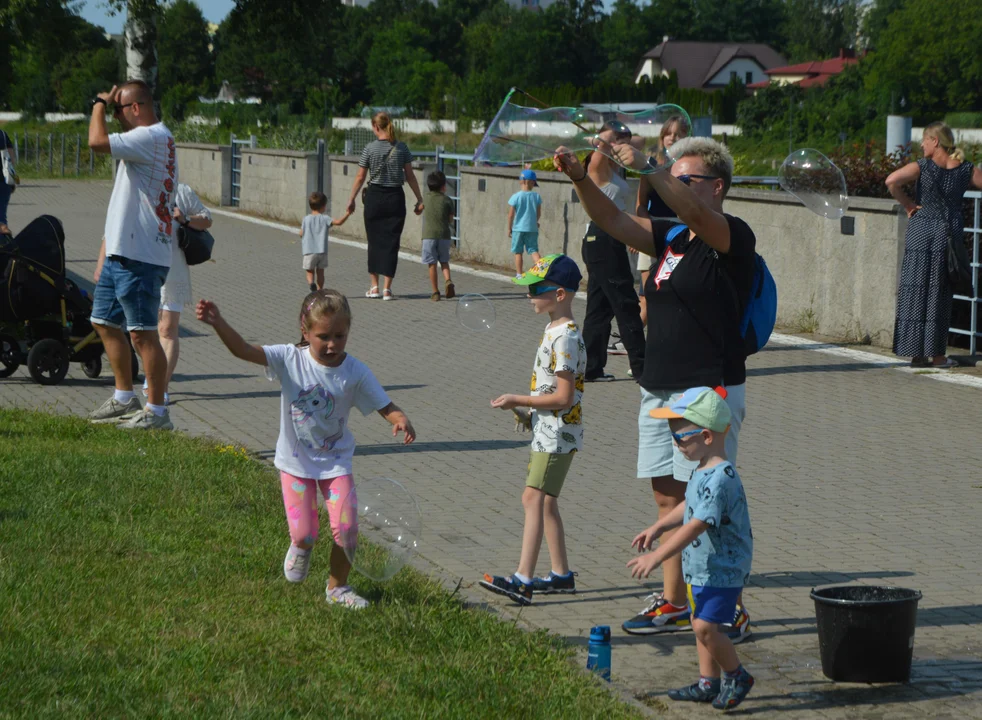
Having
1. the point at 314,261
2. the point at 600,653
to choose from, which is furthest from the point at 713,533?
the point at 314,261

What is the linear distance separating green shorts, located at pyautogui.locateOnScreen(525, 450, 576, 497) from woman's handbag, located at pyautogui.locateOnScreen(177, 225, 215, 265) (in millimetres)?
4433

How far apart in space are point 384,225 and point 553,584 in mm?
11152

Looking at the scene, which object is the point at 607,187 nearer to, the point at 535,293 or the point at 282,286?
the point at 535,293

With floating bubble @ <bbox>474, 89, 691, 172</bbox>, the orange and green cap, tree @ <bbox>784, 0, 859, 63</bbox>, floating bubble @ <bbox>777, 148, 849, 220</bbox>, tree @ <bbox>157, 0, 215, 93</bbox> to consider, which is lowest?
the orange and green cap

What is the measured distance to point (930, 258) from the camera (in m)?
11.8

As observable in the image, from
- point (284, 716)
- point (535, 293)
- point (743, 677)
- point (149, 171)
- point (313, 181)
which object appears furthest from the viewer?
point (313, 181)

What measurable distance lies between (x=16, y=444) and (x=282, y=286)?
1011 cm

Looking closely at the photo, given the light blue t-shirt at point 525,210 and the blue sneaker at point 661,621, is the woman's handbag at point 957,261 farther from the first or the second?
the blue sneaker at point 661,621

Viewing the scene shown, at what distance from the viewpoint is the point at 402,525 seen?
538 cm

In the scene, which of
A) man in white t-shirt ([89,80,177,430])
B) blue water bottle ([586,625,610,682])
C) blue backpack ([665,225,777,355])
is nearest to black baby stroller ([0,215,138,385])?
man in white t-shirt ([89,80,177,430])

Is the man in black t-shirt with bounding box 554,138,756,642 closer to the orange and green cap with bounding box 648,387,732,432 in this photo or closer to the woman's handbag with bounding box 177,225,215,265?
the orange and green cap with bounding box 648,387,732,432

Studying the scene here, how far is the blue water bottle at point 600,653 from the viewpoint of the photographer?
15.8 ft

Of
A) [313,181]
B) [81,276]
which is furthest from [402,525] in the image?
[313,181]

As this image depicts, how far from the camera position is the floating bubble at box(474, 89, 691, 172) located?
199 inches
